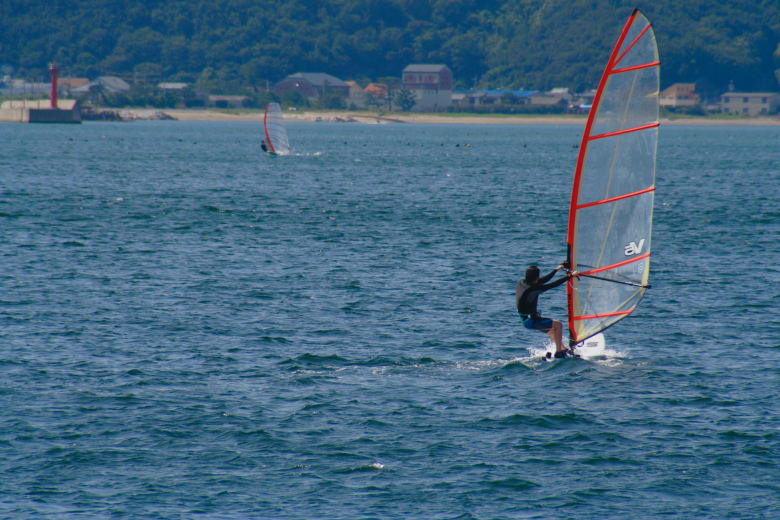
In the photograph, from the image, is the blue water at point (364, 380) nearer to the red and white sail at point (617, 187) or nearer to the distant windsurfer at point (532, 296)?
the distant windsurfer at point (532, 296)

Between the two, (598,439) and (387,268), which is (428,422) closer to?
(598,439)

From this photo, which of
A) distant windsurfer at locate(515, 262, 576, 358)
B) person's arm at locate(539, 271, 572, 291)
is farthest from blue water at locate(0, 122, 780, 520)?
person's arm at locate(539, 271, 572, 291)

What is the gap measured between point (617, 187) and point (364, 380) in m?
7.01

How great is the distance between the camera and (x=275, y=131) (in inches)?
4646

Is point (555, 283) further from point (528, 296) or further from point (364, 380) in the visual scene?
point (364, 380)

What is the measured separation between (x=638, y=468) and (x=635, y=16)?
365 inches

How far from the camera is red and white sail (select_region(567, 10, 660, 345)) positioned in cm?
2331

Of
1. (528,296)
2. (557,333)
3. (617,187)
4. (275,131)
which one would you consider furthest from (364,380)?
(275,131)

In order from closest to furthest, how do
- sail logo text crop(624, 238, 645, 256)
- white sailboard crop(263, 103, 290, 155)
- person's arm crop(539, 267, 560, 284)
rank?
person's arm crop(539, 267, 560, 284) < sail logo text crop(624, 238, 645, 256) < white sailboard crop(263, 103, 290, 155)

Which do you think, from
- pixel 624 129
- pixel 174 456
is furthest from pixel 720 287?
pixel 174 456

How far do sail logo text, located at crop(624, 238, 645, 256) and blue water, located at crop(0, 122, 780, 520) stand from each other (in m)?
2.81

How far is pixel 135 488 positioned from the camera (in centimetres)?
1781

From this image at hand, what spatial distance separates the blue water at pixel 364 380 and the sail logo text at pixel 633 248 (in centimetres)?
281

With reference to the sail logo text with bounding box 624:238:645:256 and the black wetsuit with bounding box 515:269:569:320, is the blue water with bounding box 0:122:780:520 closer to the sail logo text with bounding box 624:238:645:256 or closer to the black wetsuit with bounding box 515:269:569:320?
the black wetsuit with bounding box 515:269:569:320
